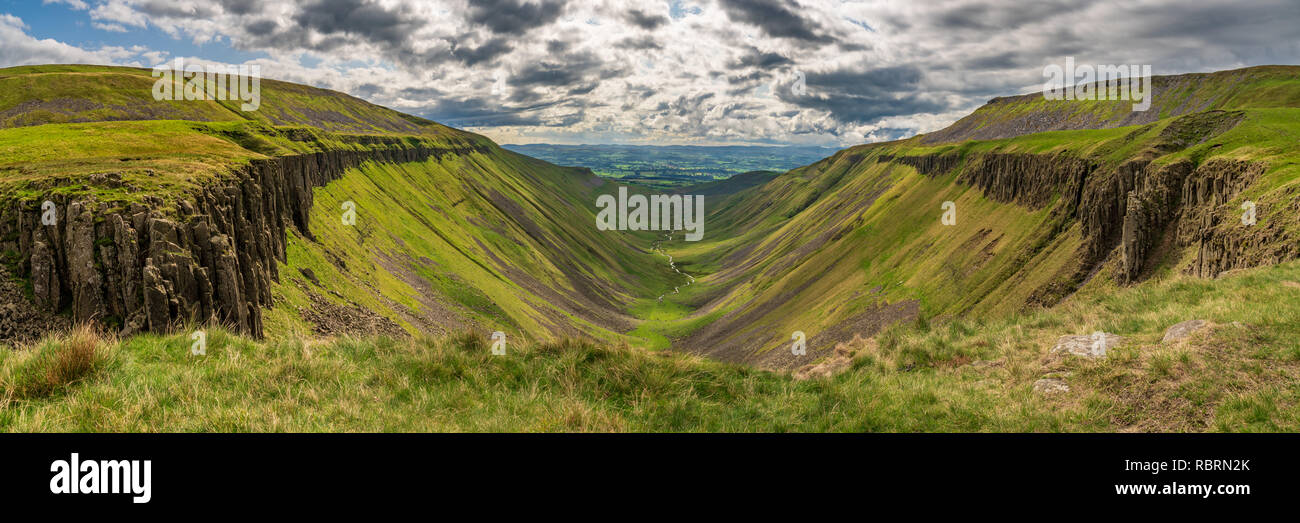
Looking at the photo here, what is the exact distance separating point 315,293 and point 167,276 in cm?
3016

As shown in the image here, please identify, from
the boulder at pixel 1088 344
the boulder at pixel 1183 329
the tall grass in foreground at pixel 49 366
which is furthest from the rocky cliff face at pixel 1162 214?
the tall grass in foreground at pixel 49 366

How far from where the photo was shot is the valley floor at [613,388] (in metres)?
9.52

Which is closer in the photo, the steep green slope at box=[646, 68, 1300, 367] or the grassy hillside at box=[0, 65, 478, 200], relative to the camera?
the grassy hillside at box=[0, 65, 478, 200]

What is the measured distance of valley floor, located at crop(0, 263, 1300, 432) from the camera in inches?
375

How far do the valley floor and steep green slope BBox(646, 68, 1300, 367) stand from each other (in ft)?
88.6

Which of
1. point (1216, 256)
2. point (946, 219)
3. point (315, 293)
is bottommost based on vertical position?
point (315, 293)

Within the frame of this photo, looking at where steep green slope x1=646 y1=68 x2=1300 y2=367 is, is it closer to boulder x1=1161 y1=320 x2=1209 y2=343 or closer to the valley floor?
boulder x1=1161 y1=320 x2=1209 y2=343
